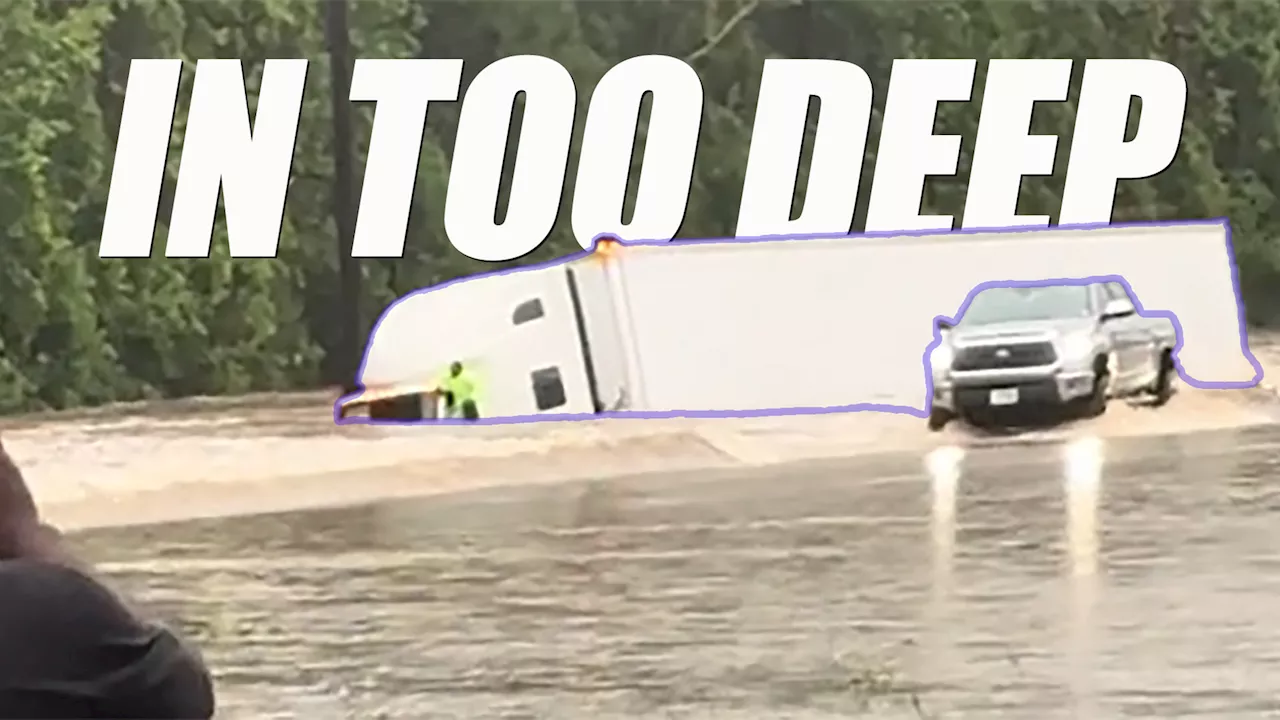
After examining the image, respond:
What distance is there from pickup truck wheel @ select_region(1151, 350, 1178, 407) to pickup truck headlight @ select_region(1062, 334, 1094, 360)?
94 mm

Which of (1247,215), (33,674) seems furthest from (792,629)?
(33,674)

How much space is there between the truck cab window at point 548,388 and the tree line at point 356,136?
147mm

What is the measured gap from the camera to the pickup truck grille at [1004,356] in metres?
1.67

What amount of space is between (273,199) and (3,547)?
2.18 ft

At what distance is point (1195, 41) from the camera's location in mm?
1715

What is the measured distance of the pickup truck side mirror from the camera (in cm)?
168

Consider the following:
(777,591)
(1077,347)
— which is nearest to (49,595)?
(777,591)

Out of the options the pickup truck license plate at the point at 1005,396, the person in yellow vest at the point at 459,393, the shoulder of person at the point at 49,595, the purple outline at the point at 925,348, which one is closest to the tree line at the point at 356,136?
the purple outline at the point at 925,348

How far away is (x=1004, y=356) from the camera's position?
1.67m

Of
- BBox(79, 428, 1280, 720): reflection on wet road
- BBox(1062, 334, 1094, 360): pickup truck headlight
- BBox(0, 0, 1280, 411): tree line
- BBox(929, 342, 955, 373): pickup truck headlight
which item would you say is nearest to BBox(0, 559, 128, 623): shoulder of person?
BBox(79, 428, 1280, 720): reflection on wet road

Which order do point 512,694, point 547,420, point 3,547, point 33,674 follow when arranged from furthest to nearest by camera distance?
point 547,420 < point 512,694 < point 3,547 < point 33,674

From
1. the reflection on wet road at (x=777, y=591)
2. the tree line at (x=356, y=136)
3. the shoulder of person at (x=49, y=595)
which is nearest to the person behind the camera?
the shoulder of person at (x=49, y=595)

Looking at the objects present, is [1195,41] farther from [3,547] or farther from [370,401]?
[3,547]

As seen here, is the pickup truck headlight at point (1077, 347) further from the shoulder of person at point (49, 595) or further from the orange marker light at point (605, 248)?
the shoulder of person at point (49, 595)
